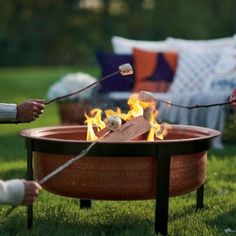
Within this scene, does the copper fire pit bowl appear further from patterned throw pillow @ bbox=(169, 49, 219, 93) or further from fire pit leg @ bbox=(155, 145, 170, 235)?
patterned throw pillow @ bbox=(169, 49, 219, 93)

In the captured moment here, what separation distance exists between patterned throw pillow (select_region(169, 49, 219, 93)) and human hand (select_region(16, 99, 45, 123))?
12.3 ft

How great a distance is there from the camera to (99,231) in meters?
3.41

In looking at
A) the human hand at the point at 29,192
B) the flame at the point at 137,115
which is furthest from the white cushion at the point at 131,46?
the human hand at the point at 29,192

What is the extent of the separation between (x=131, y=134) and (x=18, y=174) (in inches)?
71.9

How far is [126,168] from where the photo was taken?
121 inches

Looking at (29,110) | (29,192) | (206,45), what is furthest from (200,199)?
(206,45)

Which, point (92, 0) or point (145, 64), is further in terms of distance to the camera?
point (92, 0)

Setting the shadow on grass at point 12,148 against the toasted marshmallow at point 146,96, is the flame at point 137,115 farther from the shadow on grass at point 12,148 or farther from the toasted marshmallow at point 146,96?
the shadow on grass at point 12,148

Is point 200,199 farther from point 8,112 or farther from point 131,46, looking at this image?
point 131,46

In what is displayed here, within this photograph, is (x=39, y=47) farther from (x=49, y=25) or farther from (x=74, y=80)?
(x=74, y=80)

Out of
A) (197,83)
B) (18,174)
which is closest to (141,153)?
(18,174)

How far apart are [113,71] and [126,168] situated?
4126mm

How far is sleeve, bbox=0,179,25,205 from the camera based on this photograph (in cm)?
248

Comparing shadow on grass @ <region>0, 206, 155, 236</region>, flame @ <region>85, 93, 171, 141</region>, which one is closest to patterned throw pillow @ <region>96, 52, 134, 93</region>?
shadow on grass @ <region>0, 206, 155, 236</region>
